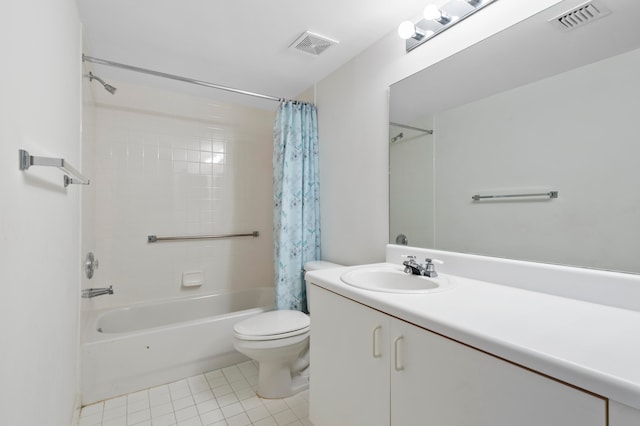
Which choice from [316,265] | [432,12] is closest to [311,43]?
[432,12]

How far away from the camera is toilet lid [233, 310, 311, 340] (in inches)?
64.0

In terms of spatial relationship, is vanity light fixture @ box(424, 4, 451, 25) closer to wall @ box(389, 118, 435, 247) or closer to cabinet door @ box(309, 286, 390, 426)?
wall @ box(389, 118, 435, 247)

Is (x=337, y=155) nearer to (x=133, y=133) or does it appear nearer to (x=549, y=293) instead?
(x=549, y=293)

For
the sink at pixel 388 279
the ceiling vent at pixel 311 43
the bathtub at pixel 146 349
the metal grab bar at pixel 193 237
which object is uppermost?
the ceiling vent at pixel 311 43

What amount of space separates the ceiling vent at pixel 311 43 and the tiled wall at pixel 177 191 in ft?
3.83

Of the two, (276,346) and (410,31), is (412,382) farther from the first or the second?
(410,31)

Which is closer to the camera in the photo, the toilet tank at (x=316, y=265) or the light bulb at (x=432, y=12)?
the light bulb at (x=432, y=12)

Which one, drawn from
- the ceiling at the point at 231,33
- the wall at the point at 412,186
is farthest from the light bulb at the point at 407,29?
the wall at the point at 412,186

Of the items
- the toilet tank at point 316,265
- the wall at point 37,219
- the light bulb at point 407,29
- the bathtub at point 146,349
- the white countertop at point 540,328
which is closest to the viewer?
the white countertop at point 540,328

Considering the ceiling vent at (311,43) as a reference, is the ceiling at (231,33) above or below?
above

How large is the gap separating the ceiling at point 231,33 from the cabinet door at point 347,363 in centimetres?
141

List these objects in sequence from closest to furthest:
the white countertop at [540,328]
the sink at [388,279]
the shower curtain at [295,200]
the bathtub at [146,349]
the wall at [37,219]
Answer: the white countertop at [540,328] → the wall at [37,219] → the sink at [388,279] → the bathtub at [146,349] → the shower curtain at [295,200]

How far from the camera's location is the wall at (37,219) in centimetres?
67

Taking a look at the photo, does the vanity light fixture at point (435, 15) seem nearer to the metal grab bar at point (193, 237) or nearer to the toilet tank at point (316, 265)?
the toilet tank at point (316, 265)
